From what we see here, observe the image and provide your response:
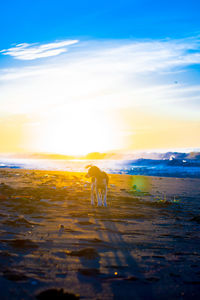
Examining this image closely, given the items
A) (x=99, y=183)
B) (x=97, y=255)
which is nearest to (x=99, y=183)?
(x=99, y=183)

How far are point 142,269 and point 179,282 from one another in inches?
28.0

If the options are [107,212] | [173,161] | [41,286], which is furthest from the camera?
[173,161]

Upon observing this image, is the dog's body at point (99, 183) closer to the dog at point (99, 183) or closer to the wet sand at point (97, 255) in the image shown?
the dog at point (99, 183)

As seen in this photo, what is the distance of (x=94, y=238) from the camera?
21.3ft

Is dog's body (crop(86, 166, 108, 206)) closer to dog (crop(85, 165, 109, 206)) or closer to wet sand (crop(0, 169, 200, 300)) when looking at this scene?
dog (crop(85, 165, 109, 206))

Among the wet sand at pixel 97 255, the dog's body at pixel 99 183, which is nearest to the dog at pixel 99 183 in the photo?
the dog's body at pixel 99 183

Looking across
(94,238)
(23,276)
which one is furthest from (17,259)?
(94,238)

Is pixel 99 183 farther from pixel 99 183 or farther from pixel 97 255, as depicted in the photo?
pixel 97 255

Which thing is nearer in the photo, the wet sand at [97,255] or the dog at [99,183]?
the wet sand at [97,255]

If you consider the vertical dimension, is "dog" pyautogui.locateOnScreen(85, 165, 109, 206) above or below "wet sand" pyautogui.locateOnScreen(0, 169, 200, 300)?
above

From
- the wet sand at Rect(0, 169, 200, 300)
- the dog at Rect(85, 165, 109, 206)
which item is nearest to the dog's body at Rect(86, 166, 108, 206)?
the dog at Rect(85, 165, 109, 206)

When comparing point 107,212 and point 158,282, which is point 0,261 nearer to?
point 158,282

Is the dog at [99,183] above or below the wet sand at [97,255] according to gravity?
above

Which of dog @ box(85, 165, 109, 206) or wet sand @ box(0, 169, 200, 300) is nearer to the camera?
wet sand @ box(0, 169, 200, 300)
